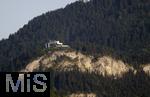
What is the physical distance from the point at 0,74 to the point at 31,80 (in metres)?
2.91

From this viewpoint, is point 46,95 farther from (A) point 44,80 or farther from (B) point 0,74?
(B) point 0,74

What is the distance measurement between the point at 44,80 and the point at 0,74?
3721 mm

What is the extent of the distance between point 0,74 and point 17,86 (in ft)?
6.09

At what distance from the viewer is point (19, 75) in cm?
4672

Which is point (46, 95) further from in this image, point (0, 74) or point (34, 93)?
point (0, 74)

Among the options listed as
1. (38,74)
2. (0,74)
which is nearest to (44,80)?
(38,74)

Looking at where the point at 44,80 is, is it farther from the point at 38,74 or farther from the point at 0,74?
the point at 0,74

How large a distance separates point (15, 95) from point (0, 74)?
2.29 metres

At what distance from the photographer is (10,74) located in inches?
1843

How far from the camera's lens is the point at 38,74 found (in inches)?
1828

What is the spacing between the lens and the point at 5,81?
4678 cm

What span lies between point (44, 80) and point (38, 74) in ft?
2.28

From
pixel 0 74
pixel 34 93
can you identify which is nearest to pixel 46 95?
pixel 34 93

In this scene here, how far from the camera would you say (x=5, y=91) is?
47.2 meters
